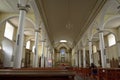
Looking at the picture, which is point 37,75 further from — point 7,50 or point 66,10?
point 7,50

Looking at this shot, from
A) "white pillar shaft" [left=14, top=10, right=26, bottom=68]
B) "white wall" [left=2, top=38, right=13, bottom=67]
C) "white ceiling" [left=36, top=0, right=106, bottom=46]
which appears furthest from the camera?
"white wall" [left=2, top=38, right=13, bottom=67]

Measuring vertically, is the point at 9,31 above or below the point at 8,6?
below

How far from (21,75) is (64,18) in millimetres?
11039

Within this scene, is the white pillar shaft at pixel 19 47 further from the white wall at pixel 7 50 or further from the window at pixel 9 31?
the white wall at pixel 7 50

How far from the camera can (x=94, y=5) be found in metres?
9.34

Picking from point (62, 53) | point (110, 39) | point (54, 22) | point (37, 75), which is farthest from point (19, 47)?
point (62, 53)

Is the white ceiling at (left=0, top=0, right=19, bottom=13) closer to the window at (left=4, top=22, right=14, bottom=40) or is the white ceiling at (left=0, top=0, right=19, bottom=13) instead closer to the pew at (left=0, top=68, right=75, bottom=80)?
the window at (left=4, top=22, right=14, bottom=40)

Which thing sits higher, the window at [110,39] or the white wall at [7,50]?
the window at [110,39]

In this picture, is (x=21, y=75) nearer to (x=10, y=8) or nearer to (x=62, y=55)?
(x=10, y=8)

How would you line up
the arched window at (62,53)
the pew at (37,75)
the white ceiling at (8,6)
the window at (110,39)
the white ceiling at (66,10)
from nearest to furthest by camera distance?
the pew at (37,75) → the white ceiling at (8,6) → the white ceiling at (66,10) → the window at (110,39) → the arched window at (62,53)

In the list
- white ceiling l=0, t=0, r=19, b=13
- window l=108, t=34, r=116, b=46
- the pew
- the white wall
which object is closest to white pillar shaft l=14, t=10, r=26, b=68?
white ceiling l=0, t=0, r=19, b=13

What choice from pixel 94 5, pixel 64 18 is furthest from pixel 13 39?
pixel 94 5

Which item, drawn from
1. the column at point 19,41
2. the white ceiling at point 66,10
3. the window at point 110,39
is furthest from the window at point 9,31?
the window at point 110,39

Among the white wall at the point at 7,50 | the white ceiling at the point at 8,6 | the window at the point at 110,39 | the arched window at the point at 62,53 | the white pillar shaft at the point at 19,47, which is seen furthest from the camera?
the arched window at the point at 62,53
